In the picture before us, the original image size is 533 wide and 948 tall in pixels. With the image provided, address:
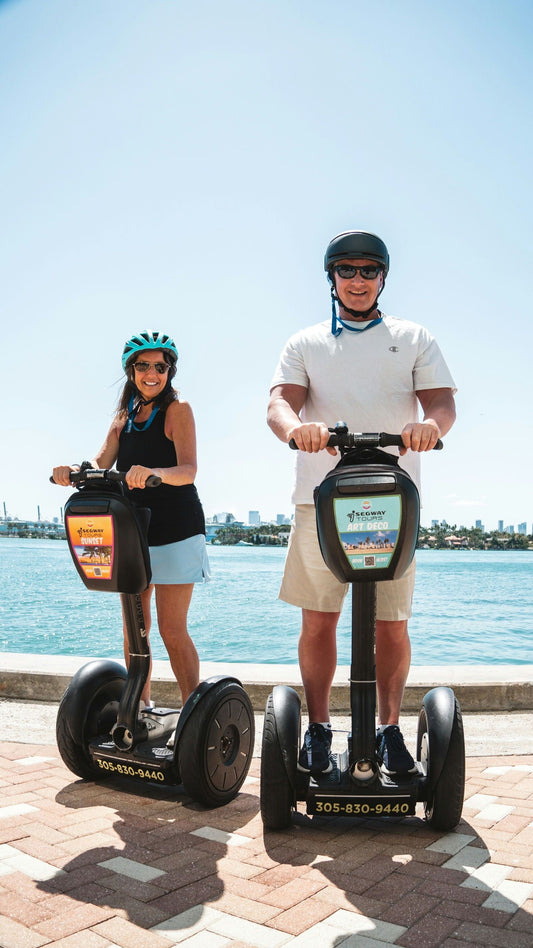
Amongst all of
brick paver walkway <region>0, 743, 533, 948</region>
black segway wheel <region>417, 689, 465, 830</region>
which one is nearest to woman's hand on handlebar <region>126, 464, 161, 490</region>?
brick paver walkway <region>0, 743, 533, 948</region>

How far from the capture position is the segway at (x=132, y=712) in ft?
8.51

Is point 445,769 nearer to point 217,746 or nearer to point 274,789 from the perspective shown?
point 274,789

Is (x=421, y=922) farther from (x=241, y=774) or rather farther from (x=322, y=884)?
(x=241, y=774)

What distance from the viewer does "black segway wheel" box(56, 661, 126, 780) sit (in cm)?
286

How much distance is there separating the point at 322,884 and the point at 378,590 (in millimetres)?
951

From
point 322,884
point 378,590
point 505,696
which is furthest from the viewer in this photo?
point 505,696

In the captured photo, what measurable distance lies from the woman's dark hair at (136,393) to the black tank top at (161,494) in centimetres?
5

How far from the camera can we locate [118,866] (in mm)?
2176

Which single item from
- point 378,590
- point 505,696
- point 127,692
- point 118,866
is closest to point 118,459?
point 127,692

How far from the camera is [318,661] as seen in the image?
2.68 meters

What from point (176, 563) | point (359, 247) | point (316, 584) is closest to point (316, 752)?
point (316, 584)

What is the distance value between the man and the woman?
1.51ft

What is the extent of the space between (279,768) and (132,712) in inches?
24.4

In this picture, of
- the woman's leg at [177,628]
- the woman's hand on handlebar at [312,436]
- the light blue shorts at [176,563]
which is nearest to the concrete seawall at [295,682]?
the woman's leg at [177,628]
